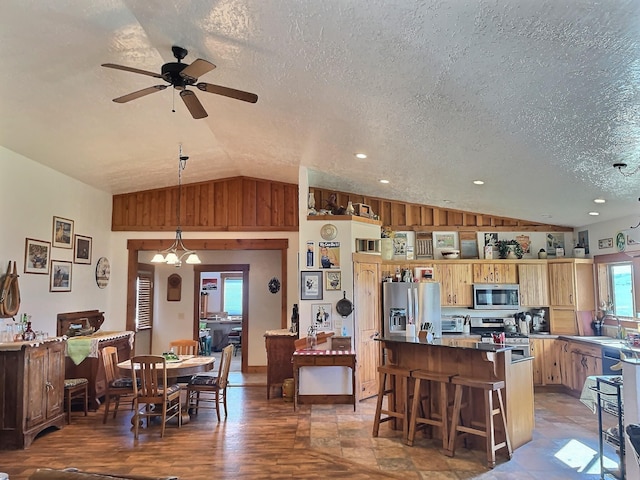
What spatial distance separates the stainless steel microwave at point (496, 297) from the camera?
7316 millimetres

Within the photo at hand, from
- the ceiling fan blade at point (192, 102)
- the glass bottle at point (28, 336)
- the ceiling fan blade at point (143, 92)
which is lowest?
the glass bottle at point (28, 336)

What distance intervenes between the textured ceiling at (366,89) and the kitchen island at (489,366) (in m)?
1.94

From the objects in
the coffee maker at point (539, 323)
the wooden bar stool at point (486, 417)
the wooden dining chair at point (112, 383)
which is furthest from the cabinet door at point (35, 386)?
the coffee maker at point (539, 323)

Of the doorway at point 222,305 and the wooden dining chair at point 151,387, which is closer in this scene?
the wooden dining chair at point 151,387

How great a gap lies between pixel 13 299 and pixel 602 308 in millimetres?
7754

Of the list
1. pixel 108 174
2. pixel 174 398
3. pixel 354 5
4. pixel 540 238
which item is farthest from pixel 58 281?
pixel 540 238

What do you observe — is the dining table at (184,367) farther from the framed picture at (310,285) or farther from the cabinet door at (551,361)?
the cabinet door at (551,361)

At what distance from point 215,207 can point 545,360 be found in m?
5.80

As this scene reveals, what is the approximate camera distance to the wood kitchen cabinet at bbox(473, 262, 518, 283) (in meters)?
7.36

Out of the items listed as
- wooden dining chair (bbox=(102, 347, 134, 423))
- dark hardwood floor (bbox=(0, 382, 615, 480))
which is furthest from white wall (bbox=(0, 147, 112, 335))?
dark hardwood floor (bbox=(0, 382, 615, 480))

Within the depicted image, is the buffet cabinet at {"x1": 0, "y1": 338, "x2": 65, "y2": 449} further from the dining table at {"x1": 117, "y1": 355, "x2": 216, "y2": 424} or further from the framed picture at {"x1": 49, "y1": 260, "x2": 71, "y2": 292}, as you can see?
the framed picture at {"x1": 49, "y1": 260, "x2": 71, "y2": 292}

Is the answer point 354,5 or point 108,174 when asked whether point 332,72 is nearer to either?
point 354,5

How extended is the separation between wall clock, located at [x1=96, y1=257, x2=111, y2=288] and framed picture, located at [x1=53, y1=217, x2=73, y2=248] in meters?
0.88

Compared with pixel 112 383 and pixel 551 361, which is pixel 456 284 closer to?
pixel 551 361
